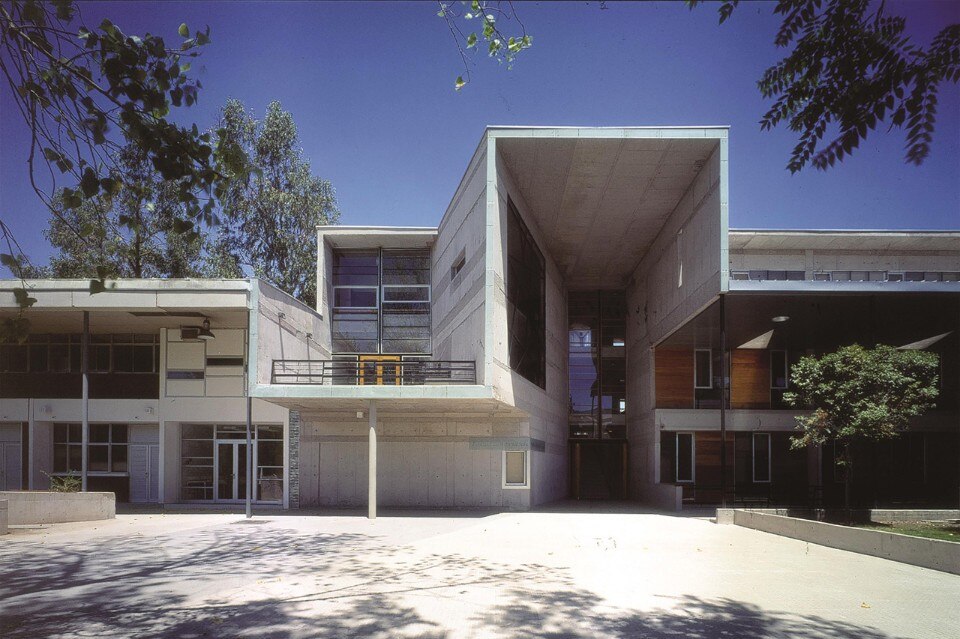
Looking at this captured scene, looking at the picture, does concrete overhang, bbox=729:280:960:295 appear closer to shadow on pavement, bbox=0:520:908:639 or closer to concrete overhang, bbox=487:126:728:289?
concrete overhang, bbox=487:126:728:289

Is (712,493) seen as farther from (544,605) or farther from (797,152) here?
(797,152)

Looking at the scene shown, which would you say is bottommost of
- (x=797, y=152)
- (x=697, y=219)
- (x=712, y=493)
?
(x=712, y=493)

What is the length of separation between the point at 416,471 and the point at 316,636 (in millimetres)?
15842

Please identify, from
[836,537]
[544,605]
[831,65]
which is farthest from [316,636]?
[836,537]

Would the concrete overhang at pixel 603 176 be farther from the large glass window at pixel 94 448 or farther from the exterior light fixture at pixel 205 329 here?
the large glass window at pixel 94 448

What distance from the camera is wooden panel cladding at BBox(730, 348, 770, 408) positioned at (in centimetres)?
2591

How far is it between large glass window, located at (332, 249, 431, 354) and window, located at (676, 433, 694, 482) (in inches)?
398

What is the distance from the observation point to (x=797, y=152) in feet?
16.8

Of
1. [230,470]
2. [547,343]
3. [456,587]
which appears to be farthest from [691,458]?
[456,587]

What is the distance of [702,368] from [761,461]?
3892 mm

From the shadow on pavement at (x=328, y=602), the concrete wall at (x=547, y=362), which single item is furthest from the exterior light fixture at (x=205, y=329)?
the shadow on pavement at (x=328, y=602)

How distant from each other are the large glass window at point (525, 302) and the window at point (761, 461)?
807 cm

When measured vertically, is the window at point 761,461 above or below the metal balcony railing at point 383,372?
below

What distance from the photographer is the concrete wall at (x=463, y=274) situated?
753 inches
